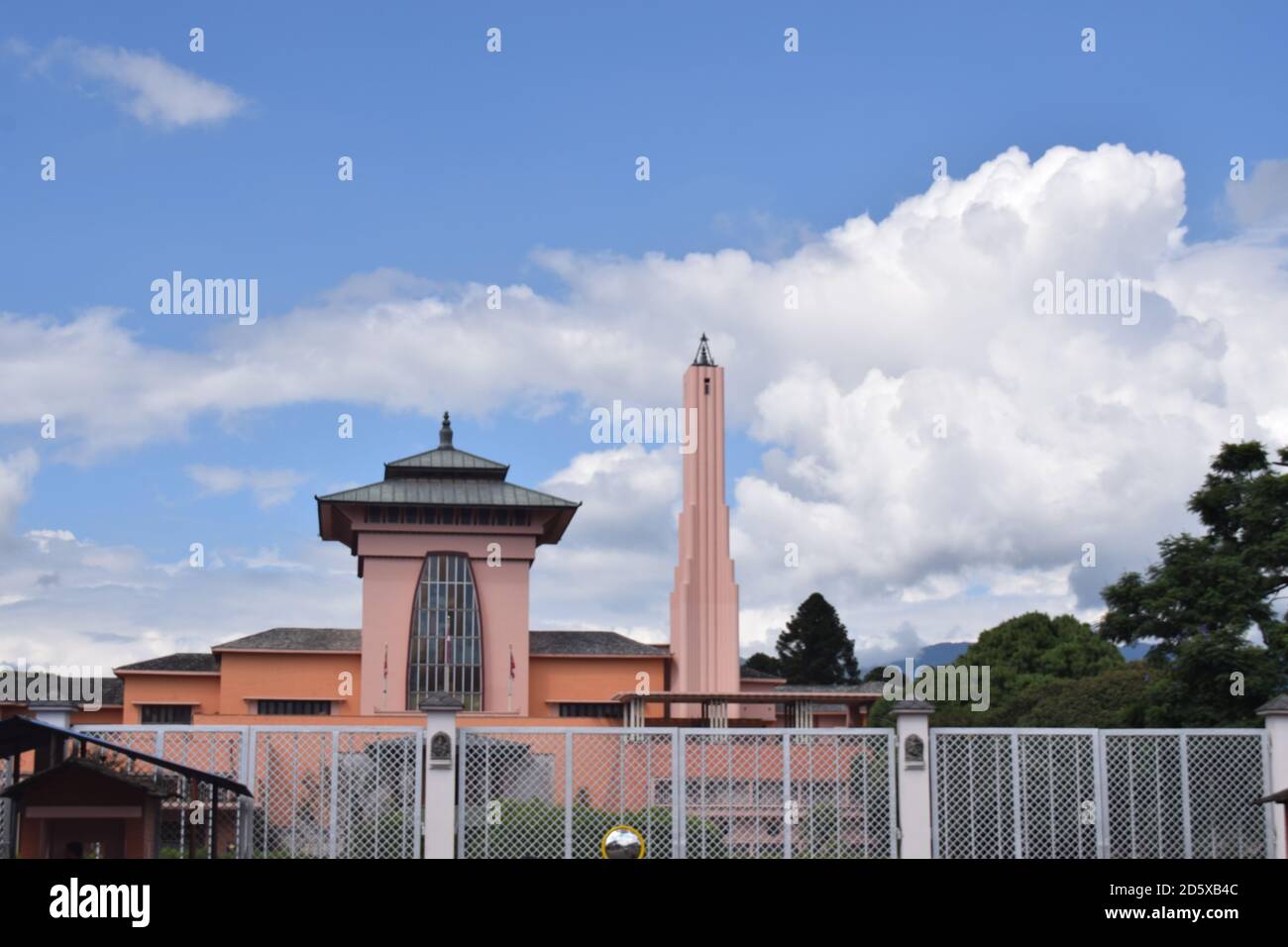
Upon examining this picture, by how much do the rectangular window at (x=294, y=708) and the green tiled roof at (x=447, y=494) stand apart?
5.30 meters

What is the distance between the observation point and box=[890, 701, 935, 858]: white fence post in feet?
47.9

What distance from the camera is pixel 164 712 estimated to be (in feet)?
131

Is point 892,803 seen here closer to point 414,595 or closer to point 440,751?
point 440,751

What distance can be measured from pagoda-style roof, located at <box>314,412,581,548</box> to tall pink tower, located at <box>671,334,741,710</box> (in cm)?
384

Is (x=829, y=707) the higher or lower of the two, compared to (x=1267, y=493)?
lower

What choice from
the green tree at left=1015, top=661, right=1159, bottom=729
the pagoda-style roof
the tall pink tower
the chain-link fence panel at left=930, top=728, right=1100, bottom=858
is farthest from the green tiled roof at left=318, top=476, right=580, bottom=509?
the chain-link fence panel at left=930, top=728, right=1100, bottom=858

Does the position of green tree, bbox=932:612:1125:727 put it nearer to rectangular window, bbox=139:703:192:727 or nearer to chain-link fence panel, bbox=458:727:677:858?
rectangular window, bbox=139:703:192:727

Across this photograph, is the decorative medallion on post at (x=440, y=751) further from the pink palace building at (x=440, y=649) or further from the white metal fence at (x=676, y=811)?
the pink palace building at (x=440, y=649)

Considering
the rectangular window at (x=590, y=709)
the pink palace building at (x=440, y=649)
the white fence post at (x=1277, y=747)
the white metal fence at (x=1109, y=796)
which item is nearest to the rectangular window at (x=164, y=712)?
the pink palace building at (x=440, y=649)
